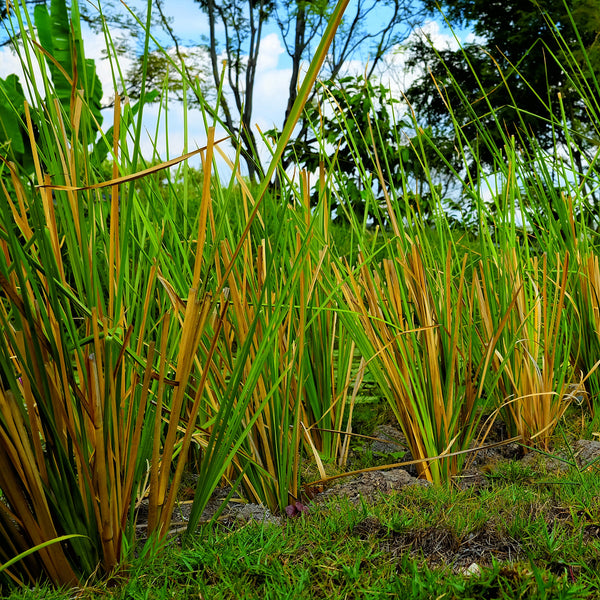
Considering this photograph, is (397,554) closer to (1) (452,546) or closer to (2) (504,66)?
(1) (452,546)

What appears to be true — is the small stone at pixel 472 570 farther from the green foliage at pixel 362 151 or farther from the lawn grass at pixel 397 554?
the green foliage at pixel 362 151

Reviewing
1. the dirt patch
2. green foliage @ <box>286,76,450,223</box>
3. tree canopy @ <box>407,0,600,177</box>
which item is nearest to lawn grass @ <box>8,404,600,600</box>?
the dirt patch

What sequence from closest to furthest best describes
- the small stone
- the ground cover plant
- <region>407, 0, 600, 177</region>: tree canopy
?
the ground cover plant, the small stone, <region>407, 0, 600, 177</region>: tree canopy

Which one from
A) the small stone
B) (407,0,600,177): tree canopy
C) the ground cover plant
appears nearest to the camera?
the ground cover plant

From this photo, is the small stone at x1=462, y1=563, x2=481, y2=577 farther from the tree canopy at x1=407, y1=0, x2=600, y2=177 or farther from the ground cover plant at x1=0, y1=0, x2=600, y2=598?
the tree canopy at x1=407, y1=0, x2=600, y2=177

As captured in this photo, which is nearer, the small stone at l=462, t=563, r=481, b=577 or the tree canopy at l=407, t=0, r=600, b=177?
the small stone at l=462, t=563, r=481, b=577

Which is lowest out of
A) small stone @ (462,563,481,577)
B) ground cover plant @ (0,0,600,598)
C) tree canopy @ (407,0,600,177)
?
small stone @ (462,563,481,577)

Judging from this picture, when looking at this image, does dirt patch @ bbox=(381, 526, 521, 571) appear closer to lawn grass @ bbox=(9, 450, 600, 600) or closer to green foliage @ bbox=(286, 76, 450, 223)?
lawn grass @ bbox=(9, 450, 600, 600)

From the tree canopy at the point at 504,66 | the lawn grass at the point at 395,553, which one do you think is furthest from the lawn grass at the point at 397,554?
the tree canopy at the point at 504,66

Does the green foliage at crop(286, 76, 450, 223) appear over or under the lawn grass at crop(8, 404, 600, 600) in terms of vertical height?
over

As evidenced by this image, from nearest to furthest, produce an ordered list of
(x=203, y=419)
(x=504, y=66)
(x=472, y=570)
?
(x=472, y=570) < (x=203, y=419) < (x=504, y=66)

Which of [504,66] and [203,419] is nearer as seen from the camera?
[203,419]

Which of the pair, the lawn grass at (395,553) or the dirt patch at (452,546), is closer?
the lawn grass at (395,553)

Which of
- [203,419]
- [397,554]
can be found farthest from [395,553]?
[203,419]
